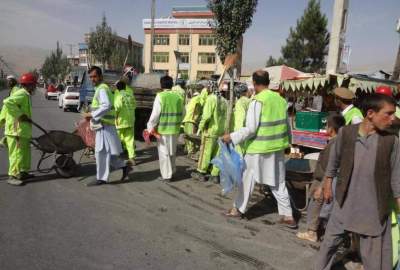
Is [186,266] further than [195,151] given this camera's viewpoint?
No

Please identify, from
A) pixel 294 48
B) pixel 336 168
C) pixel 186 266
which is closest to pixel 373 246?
pixel 336 168

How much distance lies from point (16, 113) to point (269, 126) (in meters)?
4.10

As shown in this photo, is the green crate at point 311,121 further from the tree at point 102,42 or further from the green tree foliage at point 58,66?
the green tree foliage at point 58,66

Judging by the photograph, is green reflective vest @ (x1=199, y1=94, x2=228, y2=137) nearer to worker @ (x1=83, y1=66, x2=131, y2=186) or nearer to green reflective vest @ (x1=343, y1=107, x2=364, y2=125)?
worker @ (x1=83, y1=66, x2=131, y2=186)

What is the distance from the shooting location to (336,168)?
3.08m

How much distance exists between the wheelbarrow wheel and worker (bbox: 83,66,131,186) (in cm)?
61

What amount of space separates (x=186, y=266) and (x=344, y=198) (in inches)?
64.6

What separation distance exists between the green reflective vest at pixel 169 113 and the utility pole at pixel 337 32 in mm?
7645

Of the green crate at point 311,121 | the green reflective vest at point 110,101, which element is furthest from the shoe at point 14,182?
the green crate at point 311,121

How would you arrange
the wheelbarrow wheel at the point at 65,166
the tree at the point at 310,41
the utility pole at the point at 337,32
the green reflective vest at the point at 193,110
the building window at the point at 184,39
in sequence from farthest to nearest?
1. the building window at the point at 184,39
2. the tree at the point at 310,41
3. the utility pole at the point at 337,32
4. the green reflective vest at the point at 193,110
5. the wheelbarrow wheel at the point at 65,166

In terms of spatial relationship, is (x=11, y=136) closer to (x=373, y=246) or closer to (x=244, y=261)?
(x=244, y=261)

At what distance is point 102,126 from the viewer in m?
5.95

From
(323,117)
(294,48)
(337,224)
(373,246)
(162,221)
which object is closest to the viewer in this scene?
(373,246)

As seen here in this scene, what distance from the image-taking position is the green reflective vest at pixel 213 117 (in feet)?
22.3
